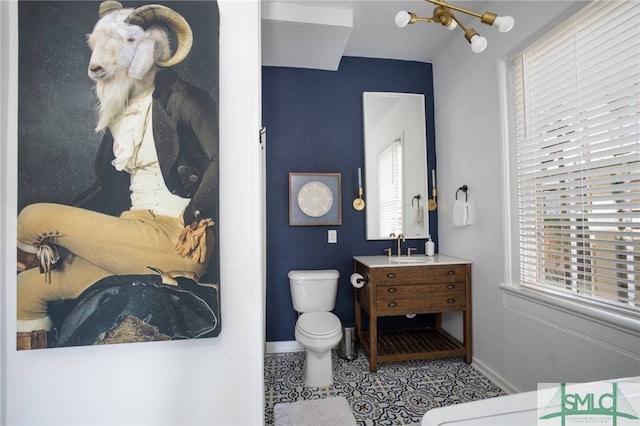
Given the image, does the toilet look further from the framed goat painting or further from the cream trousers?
the cream trousers

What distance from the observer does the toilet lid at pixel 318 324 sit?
185 centimetres

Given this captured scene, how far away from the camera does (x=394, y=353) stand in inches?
84.1

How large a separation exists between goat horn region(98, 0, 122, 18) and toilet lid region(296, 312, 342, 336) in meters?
1.92

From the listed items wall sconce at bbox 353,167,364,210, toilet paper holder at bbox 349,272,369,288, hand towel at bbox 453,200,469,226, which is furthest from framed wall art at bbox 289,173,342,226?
hand towel at bbox 453,200,469,226

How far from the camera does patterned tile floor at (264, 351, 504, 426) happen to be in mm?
1667

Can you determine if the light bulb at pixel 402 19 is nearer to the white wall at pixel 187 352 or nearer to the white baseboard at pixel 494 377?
the white wall at pixel 187 352

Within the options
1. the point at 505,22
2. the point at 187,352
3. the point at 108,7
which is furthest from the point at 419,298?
the point at 108,7

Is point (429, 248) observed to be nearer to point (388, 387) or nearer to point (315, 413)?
point (388, 387)

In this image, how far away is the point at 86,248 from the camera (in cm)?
96

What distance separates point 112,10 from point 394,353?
2580mm

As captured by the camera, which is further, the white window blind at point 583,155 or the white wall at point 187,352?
the white window blind at point 583,155

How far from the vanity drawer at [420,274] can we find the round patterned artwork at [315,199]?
0.78m

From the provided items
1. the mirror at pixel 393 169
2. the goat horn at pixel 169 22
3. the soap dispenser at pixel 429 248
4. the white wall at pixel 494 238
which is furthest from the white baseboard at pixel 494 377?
the goat horn at pixel 169 22

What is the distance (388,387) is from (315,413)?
579mm
